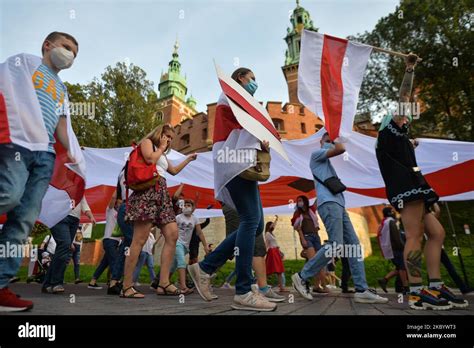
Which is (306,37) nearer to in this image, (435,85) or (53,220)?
(53,220)

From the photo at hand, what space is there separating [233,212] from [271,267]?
250cm

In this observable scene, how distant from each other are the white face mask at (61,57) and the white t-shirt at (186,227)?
11.7 ft

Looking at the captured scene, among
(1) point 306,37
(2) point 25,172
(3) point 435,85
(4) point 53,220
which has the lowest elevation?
(4) point 53,220

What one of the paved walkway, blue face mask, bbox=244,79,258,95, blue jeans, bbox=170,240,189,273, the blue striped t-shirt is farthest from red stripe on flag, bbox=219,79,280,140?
blue jeans, bbox=170,240,189,273

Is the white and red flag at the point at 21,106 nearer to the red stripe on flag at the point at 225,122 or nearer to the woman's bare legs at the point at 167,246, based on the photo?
the red stripe on flag at the point at 225,122

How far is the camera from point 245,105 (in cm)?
289

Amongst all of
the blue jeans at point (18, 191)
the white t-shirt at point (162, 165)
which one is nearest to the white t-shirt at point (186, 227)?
the white t-shirt at point (162, 165)

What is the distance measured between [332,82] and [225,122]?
69.9 inches

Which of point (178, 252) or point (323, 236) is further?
point (323, 236)

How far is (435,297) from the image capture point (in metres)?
2.99

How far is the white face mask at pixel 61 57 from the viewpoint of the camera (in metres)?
2.94

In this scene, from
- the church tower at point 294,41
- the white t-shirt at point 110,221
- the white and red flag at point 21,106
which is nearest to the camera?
the white and red flag at point 21,106

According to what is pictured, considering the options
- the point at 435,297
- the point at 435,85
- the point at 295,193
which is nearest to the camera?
the point at 435,297
